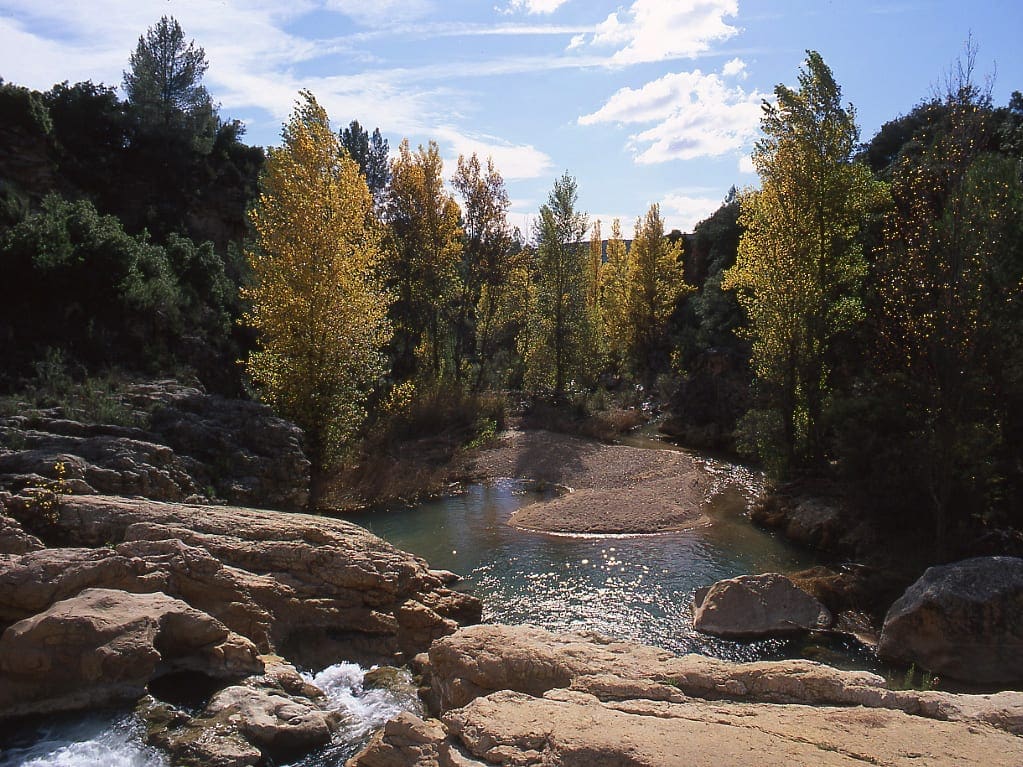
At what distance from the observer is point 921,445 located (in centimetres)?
1104

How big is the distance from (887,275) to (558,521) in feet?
23.8

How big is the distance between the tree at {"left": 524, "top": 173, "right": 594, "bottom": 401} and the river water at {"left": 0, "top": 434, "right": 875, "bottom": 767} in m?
12.1

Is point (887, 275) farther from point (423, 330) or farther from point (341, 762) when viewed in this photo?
point (423, 330)

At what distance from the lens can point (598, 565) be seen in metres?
11.9

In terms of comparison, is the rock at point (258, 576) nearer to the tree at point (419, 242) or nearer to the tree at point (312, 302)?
the tree at point (312, 302)

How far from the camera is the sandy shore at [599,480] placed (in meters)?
14.2

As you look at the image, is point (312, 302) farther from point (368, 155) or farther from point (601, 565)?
point (368, 155)

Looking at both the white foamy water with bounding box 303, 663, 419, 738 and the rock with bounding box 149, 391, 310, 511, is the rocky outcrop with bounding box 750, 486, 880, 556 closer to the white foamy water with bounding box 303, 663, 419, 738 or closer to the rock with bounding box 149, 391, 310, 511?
the white foamy water with bounding box 303, 663, 419, 738

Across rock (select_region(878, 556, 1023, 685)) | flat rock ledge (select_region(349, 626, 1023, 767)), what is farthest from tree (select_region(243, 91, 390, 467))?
rock (select_region(878, 556, 1023, 685))

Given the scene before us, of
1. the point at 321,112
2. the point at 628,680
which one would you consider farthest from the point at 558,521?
the point at 321,112

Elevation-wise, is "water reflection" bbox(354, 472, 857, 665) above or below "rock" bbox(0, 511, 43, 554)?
below

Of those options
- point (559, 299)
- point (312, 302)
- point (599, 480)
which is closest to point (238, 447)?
point (312, 302)

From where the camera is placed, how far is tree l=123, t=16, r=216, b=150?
1257 inches

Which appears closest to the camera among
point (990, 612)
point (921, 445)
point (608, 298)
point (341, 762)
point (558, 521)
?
point (341, 762)
